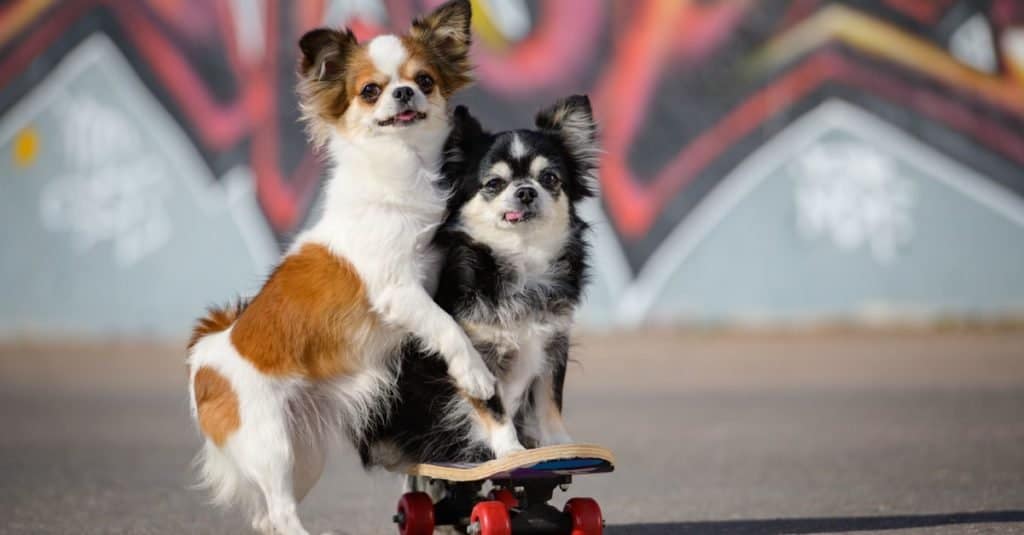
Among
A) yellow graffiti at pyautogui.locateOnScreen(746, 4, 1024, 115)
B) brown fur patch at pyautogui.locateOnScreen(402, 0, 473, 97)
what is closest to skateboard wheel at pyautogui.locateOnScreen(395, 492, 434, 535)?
brown fur patch at pyautogui.locateOnScreen(402, 0, 473, 97)

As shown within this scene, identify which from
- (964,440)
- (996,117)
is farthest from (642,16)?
(964,440)

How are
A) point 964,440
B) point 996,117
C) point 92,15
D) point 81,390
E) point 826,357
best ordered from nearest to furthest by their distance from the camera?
point 964,440 → point 81,390 → point 826,357 → point 996,117 → point 92,15

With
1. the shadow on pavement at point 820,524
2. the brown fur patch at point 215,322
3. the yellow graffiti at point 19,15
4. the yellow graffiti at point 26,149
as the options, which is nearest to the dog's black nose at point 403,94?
the brown fur patch at point 215,322

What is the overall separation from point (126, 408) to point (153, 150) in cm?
648

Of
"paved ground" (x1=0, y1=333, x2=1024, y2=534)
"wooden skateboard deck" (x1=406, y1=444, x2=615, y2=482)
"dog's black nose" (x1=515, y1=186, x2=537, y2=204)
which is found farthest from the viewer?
"paved ground" (x1=0, y1=333, x2=1024, y2=534)

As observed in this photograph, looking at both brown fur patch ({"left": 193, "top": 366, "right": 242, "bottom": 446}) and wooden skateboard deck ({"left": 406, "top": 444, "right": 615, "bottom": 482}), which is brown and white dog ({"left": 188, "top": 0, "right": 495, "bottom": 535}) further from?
wooden skateboard deck ({"left": 406, "top": 444, "right": 615, "bottom": 482})

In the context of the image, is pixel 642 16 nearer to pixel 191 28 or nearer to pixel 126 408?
pixel 191 28

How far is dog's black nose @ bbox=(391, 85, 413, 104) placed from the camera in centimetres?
502

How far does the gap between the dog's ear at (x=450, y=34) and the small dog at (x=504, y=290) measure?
18 cm

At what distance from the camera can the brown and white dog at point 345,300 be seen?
4.98m

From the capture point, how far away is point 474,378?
4.89 metres

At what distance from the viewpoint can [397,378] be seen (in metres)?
5.22

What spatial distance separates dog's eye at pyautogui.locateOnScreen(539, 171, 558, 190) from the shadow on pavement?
1577 millimetres

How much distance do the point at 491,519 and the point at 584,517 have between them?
37cm
